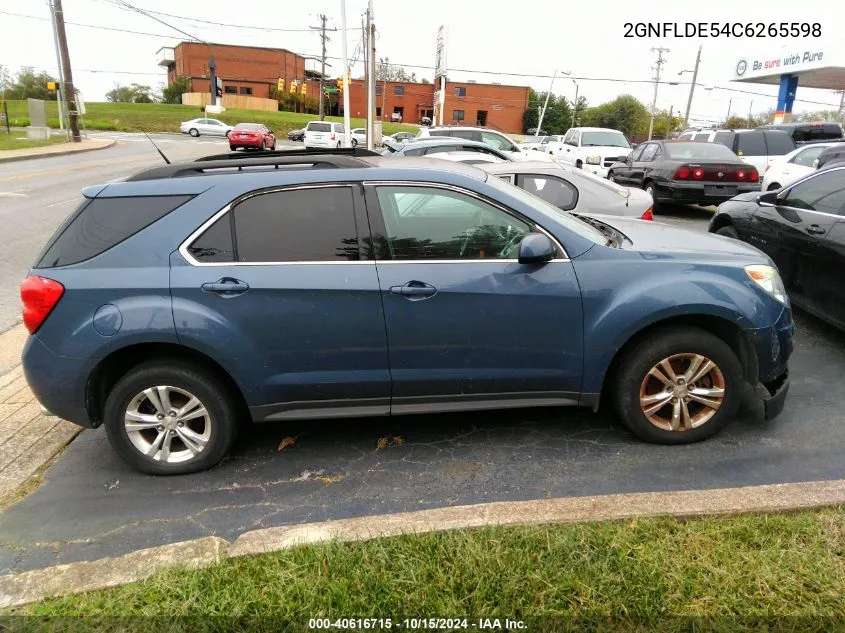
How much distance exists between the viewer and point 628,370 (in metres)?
3.53

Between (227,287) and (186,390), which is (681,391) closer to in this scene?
(227,287)

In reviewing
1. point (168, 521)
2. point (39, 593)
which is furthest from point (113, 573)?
point (168, 521)

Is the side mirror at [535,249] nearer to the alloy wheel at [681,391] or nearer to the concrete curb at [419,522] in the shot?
the alloy wheel at [681,391]

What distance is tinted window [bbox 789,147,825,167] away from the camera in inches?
459

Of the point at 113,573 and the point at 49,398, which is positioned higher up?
the point at 49,398

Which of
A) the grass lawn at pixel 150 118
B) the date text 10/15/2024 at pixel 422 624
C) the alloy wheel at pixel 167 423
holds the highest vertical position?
the grass lawn at pixel 150 118

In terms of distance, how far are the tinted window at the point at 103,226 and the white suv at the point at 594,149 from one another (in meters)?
14.8

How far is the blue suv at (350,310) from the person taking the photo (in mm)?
3291

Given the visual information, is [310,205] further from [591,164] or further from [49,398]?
[591,164]

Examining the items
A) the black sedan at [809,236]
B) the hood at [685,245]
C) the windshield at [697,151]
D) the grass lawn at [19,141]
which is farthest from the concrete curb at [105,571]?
the grass lawn at [19,141]

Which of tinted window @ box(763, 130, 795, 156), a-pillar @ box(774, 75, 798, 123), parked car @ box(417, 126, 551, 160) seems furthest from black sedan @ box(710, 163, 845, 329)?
a-pillar @ box(774, 75, 798, 123)

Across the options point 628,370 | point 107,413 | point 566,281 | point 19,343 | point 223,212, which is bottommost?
point 19,343

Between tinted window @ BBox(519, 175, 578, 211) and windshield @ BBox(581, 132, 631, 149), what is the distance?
12.4m

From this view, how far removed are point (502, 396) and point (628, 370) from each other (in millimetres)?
748
